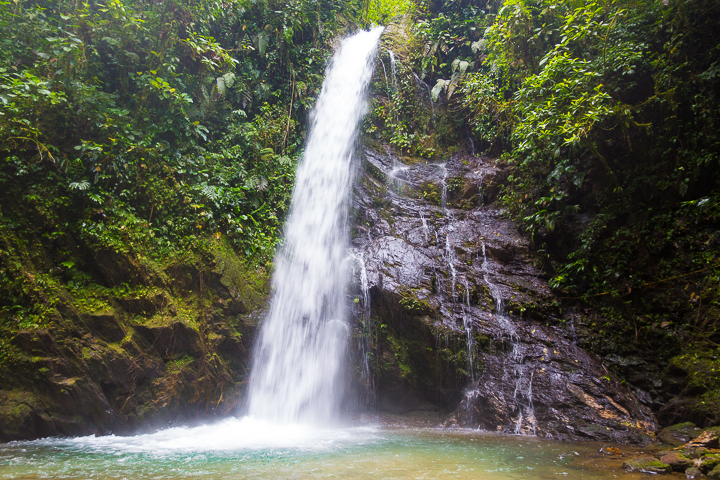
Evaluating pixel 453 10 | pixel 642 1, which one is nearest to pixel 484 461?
pixel 642 1

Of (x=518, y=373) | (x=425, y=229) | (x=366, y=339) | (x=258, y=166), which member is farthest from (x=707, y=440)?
(x=258, y=166)

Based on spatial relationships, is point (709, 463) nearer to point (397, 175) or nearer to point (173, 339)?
point (173, 339)

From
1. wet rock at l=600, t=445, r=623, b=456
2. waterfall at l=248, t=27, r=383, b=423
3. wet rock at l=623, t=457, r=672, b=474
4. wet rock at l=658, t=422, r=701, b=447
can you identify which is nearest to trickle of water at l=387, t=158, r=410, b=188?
waterfall at l=248, t=27, r=383, b=423

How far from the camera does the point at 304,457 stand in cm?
422

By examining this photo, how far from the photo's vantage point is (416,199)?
925 cm

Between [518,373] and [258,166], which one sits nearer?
[518,373]

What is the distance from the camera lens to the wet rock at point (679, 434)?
433cm

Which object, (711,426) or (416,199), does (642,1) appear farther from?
(711,426)

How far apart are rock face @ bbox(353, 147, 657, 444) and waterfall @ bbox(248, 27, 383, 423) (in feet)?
1.99

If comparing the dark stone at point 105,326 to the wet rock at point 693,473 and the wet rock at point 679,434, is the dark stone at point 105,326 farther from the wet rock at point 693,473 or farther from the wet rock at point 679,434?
the wet rock at point 679,434

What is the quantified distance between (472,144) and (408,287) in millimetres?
5459

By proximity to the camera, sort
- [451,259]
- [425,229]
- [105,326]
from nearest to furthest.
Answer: [105,326] → [451,259] → [425,229]

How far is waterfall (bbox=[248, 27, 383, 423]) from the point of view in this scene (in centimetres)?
684

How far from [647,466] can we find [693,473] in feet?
1.16
